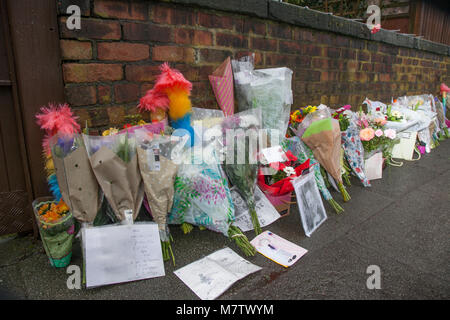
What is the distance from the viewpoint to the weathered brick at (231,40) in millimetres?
2447

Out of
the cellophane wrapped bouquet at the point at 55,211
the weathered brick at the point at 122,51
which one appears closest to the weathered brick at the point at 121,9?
the weathered brick at the point at 122,51

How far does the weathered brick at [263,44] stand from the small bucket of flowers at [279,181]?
3.56ft

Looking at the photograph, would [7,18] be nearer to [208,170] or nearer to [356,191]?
[208,170]

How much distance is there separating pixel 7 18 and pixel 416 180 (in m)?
3.69

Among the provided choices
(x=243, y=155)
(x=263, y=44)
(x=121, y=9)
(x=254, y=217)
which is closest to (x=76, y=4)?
(x=121, y=9)

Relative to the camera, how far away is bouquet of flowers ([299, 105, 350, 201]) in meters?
2.41

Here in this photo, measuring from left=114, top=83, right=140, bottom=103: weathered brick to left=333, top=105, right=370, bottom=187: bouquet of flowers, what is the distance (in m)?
1.91

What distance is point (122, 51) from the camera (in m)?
1.95

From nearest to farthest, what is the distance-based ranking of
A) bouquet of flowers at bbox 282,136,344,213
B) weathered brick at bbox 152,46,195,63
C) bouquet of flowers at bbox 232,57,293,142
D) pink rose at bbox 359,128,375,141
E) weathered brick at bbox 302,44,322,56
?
weathered brick at bbox 152,46,195,63, bouquet of flowers at bbox 232,57,293,142, bouquet of flowers at bbox 282,136,344,213, pink rose at bbox 359,128,375,141, weathered brick at bbox 302,44,322,56

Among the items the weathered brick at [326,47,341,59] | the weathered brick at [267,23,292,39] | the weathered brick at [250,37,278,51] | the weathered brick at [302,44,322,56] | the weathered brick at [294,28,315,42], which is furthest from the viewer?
the weathered brick at [326,47,341,59]

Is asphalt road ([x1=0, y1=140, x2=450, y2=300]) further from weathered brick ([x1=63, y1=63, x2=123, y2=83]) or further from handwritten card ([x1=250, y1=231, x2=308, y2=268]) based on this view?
weathered brick ([x1=63, y1=63, x2=123, y2=83])

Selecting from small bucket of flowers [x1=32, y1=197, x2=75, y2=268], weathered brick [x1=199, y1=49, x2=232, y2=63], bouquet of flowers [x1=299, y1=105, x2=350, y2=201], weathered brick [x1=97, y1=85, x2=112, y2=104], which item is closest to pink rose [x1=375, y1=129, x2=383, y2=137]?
bouquet of flowers [x1=299, y1=105, x2=350, y2=201]

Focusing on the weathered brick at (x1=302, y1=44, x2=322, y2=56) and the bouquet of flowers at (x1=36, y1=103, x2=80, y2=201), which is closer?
the bouquet of flowers at (x1=36, y1=103, x2=80, y2=201)
